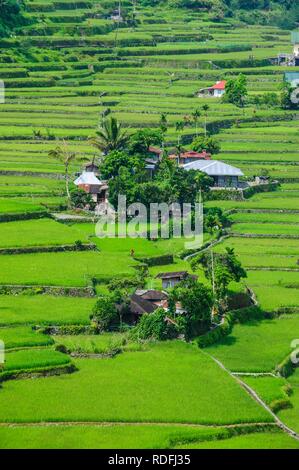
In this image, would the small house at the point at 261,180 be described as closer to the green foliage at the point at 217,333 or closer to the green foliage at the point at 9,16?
the green foliage at the point at 217,333

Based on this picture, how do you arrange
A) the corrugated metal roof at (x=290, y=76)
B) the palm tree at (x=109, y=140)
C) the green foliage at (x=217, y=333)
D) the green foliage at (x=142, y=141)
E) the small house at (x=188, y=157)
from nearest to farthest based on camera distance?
the green foliage at (x=217, y=333) < the green foliage at (x=142, y=141) < the palm tree at (x=109, y=140) < the small house at (x=188, y=157) < the corrugated metal roof at (x=290, y=76)

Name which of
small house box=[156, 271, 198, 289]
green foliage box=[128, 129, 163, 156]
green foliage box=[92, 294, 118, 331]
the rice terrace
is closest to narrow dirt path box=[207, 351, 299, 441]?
the rice terrace

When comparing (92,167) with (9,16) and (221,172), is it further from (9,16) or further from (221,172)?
(9,16)

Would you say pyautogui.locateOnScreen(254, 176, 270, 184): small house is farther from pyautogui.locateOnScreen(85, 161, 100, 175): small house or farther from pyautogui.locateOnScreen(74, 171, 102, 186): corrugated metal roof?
pyautogui.locateOnScreen(74, 171, 102, 186): corrugated metal roof

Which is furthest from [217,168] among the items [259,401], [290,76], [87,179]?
[259,401]

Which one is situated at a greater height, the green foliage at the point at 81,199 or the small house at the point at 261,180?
the small house at the point at 261,180

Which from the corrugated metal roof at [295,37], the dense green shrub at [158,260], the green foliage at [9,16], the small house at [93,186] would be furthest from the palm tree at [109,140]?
the corrugated metal roof at [295,37]

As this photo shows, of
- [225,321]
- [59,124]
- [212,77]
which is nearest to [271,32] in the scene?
[212,77]
